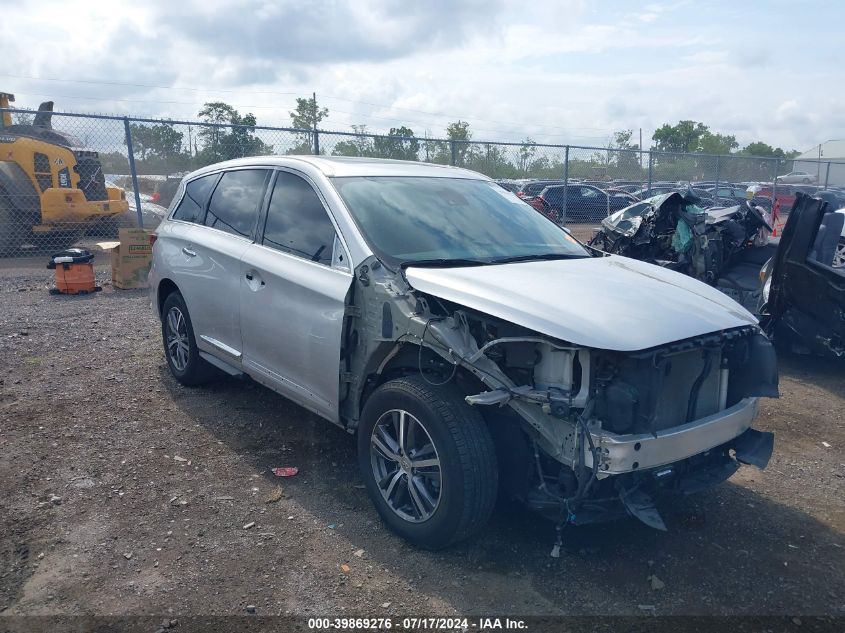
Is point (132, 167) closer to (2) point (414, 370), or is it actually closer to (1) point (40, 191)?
(1) point (40, 191)

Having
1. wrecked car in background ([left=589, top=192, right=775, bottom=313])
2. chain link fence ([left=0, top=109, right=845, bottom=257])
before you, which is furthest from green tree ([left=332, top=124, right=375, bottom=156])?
wrecked car in background ([left=589, top=192, right=775, bottom=313])

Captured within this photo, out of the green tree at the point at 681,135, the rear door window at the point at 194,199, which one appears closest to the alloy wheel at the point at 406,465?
the rear door window at the point at 194,199

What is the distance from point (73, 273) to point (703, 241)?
8382mm

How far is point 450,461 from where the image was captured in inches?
127

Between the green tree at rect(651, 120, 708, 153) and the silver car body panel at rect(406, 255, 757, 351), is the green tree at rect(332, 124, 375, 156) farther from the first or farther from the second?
the green tree at rect(651, 120, 708, 153)

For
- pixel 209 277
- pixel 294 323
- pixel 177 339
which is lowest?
pixel 177 339

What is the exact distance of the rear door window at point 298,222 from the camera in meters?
4.16

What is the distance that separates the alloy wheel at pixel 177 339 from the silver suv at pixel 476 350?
41.6 inches

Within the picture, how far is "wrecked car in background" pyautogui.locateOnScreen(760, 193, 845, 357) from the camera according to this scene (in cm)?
630

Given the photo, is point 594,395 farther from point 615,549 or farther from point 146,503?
point 146,503

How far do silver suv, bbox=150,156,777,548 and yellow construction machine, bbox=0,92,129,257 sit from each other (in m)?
10.7

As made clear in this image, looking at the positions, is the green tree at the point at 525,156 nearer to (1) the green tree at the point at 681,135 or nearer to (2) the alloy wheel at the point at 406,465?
(2) the alloy wheel at the point at 406,465

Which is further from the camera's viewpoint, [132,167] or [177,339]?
[132,167]

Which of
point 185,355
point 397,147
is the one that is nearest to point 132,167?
point 397,147
